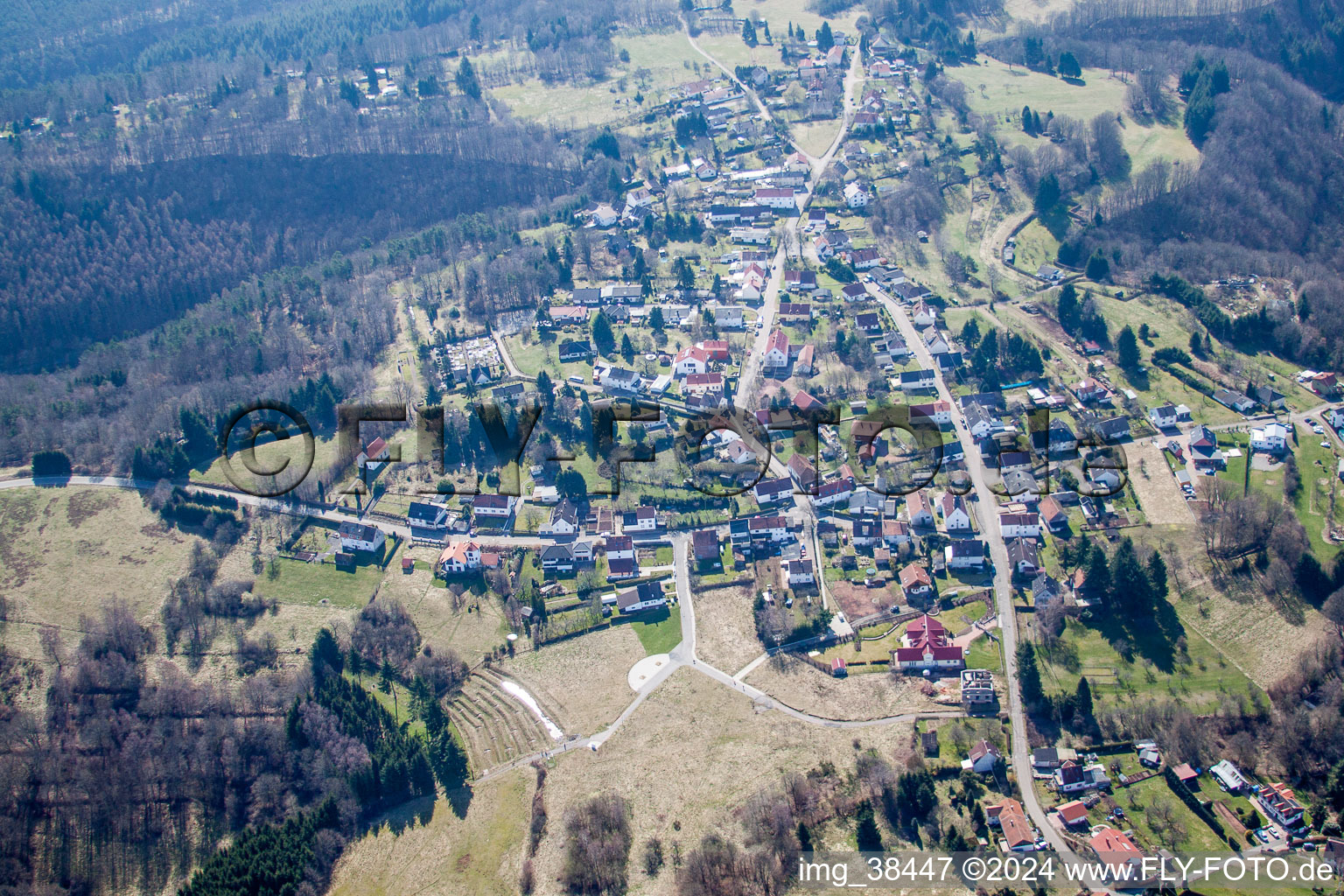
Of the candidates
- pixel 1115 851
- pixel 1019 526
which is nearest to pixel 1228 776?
pixel 1115 851

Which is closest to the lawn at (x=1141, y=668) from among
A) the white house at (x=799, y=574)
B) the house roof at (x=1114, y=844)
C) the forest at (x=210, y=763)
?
the house roof at (x=1114, y=844)

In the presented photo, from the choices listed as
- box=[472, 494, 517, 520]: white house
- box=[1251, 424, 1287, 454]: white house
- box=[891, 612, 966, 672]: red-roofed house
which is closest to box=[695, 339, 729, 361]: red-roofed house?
box=[472, 494, 517, 520]: white house

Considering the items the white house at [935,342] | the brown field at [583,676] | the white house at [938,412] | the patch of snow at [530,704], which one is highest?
the white house at [935,342]

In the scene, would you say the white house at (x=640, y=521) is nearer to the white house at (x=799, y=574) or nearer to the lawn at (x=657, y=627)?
the lawn at (x=657, y=627)

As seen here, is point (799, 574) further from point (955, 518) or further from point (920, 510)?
point (955, 518)

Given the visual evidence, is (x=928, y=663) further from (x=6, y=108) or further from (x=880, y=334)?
(x=6, y=108)

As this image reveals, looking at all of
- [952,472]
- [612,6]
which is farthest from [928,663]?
[612,6]
